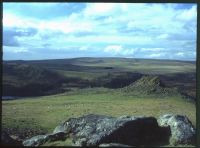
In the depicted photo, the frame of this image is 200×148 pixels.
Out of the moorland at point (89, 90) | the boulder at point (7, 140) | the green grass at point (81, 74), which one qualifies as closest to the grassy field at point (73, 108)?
the moorland at point (89, 90)

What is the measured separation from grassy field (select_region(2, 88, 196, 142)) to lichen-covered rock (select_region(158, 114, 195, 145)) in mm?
200

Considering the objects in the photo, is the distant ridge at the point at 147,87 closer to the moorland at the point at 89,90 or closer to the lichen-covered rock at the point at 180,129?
the moorland at the point at 89,90

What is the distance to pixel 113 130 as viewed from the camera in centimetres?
1215

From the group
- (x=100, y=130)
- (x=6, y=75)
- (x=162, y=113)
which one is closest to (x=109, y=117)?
(x=100, y=130)

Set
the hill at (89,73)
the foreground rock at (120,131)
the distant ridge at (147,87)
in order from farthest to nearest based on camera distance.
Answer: the distant ridge at (147,87) < the hill at (89,73) < the foreground rock at (120,131)

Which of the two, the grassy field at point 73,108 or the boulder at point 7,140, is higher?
the grassy field at point 73,108

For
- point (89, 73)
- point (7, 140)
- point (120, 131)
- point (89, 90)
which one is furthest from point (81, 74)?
point (7, 140)

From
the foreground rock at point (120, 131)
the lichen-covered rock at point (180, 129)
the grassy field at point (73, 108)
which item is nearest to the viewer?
the foreground rock at point (120, 131)

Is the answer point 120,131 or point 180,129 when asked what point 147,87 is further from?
point 120,131

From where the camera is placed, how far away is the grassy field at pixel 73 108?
41.4ft

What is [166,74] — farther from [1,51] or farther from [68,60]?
[1,51]

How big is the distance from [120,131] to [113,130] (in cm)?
16

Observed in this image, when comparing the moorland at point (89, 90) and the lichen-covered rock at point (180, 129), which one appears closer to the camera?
the lichen-covered rock at point (180, 129)

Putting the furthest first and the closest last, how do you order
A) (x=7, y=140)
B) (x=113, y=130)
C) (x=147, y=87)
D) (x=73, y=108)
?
(x=147, y=87) → (x=73, y=108) → (x=7, y=140) → (x=113, y=130)
